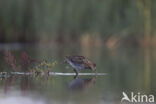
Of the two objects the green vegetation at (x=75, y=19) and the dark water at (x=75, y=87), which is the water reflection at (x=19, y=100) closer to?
the dark water at (x=75, y=87)

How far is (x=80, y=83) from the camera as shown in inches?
369

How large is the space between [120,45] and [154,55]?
17.4 ft

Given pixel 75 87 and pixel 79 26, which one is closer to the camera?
pixel 75 87

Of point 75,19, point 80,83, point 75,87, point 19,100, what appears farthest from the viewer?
point 75,19

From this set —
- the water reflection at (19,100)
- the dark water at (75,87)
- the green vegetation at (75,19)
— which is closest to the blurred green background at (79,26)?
the green vegetation at (75,19)

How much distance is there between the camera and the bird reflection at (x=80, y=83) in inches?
352

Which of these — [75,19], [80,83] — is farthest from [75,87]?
[75,19]

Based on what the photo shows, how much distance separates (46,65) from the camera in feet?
34.8

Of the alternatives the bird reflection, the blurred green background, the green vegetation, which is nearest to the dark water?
the bird reflection

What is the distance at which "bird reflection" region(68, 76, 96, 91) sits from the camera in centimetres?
895

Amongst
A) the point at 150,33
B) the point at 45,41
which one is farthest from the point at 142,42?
the point at 45,41

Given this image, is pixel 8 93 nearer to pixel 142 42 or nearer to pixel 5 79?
pixel 5 79

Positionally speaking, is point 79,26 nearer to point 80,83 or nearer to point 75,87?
point 80,83

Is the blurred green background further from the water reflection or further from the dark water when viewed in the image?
the water reflection
